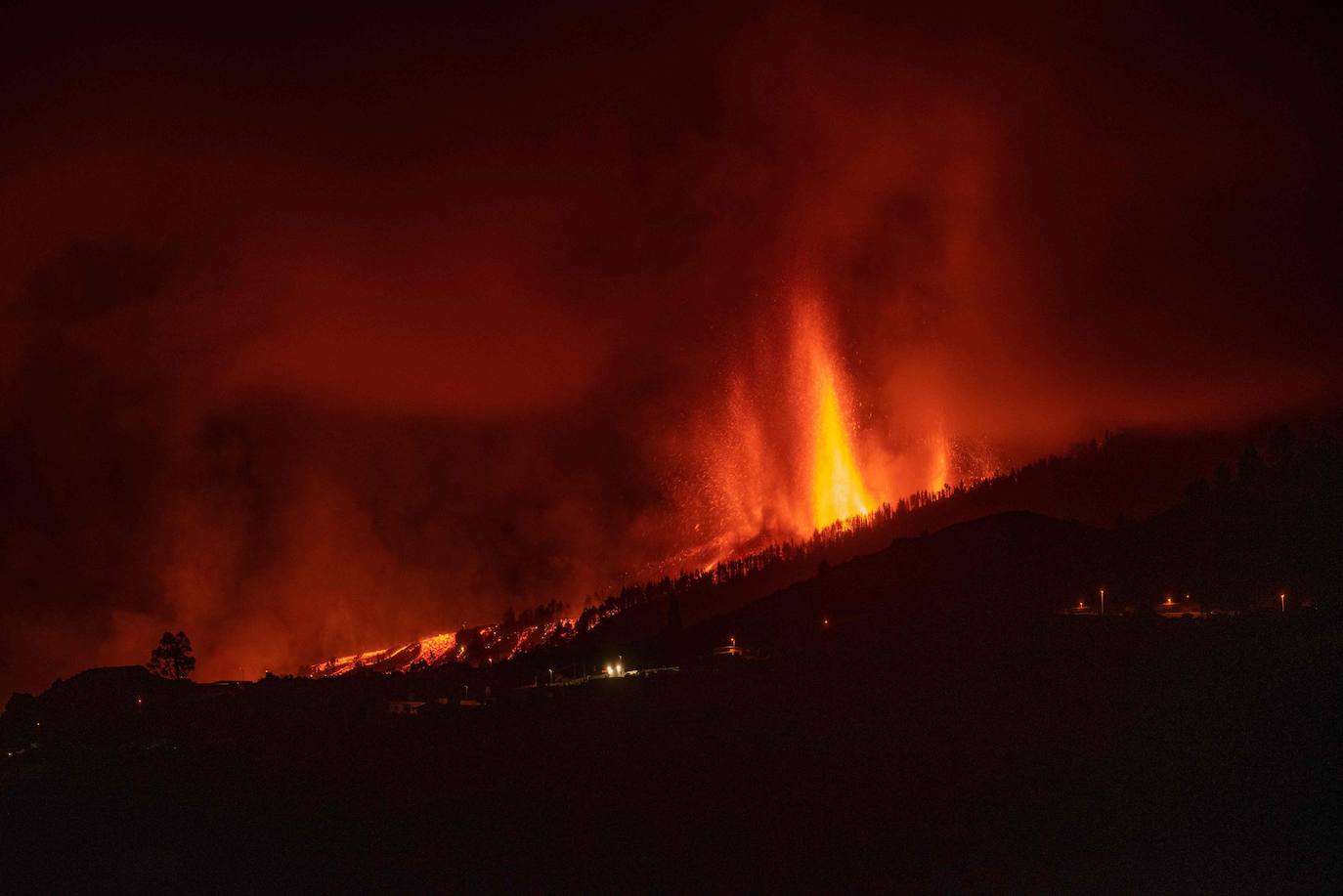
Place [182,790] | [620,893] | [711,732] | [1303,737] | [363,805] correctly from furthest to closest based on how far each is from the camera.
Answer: [182,790] → [711,732] → [363,805] → [1303,737] → [620,893]

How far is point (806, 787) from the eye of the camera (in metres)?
79.8

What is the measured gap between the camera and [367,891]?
70.1 m

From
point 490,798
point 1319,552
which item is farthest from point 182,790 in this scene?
point 1319,552

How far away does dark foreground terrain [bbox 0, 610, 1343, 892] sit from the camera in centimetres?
6812

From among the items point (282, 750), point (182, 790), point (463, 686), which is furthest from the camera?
point (463, 686)

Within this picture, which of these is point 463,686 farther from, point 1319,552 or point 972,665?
point 1319,552

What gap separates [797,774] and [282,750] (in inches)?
2039

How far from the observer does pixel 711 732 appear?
94.8 meters

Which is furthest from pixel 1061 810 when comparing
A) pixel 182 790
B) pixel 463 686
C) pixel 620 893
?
pixel 463 686

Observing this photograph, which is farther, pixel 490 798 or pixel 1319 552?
pixel 1319 552

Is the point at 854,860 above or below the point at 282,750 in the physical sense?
below

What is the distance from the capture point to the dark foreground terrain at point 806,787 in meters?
68.1

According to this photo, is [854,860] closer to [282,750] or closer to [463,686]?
[282,750]

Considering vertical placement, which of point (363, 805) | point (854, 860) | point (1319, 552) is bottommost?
point (854, 860)
